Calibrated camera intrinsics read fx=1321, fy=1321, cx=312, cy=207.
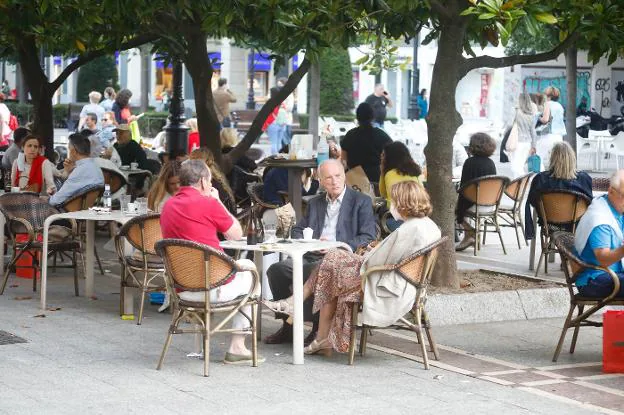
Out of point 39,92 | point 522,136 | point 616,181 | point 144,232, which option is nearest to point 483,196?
point 144,232

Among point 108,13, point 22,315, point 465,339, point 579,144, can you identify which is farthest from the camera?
point 579,144

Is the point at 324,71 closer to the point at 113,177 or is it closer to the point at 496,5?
the point at 113,177

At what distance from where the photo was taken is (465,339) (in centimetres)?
1021

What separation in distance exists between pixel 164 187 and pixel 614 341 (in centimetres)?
412

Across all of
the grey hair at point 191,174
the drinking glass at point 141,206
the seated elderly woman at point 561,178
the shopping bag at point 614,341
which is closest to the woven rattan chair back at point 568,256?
the shopping bag at point 614,341

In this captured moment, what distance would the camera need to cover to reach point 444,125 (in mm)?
11734

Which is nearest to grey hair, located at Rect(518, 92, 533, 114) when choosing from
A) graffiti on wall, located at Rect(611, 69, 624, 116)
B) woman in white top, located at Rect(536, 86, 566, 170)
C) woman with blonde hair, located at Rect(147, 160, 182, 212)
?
woman in white top, located at Rect(536, 86, 566, 170)

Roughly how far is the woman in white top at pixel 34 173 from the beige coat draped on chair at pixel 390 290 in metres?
6.55

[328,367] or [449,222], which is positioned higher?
[449,222]

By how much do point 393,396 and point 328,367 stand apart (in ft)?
3.38

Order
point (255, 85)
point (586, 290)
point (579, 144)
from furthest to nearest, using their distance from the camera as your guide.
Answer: point (255, 85)
point (579, 144)
point (586, 290)

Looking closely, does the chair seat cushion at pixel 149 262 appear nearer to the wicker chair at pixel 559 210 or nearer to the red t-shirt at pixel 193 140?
the wicker chair at pixel 559 210

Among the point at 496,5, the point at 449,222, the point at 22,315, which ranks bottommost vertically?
the point at 22,315

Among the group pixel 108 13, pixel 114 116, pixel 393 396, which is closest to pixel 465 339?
pixel 393 396
